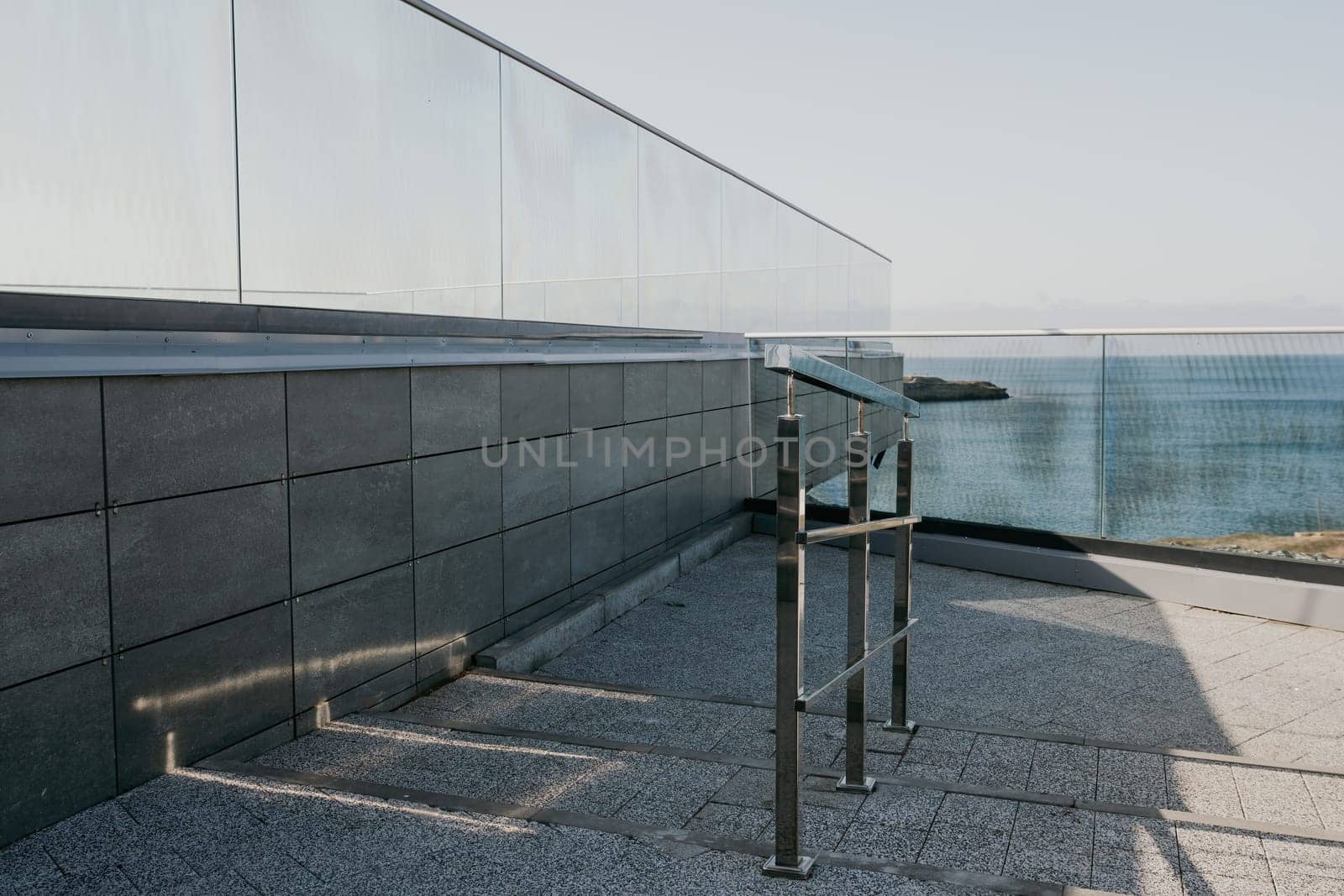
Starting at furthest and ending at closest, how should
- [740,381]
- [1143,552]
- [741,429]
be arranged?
[741,429]
[740,381]
[1143,552]

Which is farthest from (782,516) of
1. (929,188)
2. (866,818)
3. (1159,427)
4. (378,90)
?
(929,188)

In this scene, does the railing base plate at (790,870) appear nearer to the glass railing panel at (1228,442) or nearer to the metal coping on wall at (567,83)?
the metal coping on wall at (567,83)

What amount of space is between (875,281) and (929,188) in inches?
539

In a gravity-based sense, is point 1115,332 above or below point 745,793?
above

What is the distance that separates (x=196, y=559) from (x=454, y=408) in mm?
1869

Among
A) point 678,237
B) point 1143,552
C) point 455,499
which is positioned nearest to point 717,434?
point 678,237

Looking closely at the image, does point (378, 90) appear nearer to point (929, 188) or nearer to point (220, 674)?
point (220, 674)

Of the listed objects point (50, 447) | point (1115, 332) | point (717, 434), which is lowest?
point (717, 434)

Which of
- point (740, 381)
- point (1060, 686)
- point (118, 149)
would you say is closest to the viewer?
point (118, 149)

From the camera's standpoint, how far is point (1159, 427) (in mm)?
8141

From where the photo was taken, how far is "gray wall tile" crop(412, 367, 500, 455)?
5.16m

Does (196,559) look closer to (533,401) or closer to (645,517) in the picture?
(533,401)

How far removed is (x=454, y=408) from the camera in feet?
17.9

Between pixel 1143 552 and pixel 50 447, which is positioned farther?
pixel 1143 552
